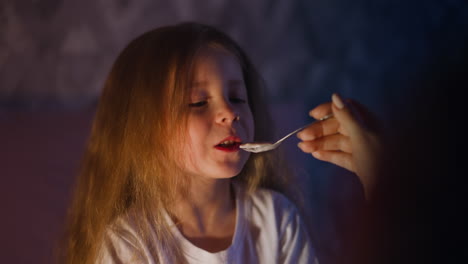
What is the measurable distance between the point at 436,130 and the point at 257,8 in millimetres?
695

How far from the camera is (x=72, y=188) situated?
0.83 meters

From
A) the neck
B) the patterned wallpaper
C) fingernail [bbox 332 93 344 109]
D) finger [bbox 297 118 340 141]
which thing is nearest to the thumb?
fingernail [bbox 332 93 344 109]

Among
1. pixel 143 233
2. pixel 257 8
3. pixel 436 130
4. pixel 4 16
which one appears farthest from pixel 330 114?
pixel 4 16

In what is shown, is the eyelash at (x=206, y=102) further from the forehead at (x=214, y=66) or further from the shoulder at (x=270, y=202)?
the shoulder at (x=270, y=202)

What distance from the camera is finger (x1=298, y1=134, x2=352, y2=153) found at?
0.66 meters

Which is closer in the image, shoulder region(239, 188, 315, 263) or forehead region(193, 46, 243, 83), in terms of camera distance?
forehead region(193, 46, 243, 83)

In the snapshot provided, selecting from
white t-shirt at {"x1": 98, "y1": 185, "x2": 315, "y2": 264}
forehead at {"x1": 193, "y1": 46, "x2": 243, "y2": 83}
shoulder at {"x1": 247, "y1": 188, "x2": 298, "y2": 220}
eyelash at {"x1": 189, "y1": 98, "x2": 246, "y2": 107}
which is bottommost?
white t-shirt at {"x1": 98, "y1": 185, "x2": 315, "y2": 264}

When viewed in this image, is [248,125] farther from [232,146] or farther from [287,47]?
Answer: [287,47]

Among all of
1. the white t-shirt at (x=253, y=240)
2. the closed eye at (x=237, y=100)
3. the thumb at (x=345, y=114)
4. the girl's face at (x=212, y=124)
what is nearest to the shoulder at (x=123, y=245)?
the white t-shirt at (x=253, y=240)

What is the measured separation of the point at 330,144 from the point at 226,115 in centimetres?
21

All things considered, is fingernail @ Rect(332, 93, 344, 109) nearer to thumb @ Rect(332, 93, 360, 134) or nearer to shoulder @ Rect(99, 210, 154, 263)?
thumb @ Rect(332, 93, 360, 134)

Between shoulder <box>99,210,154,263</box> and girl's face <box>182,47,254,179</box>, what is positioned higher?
girl's face <box>182,47,254,179</box>

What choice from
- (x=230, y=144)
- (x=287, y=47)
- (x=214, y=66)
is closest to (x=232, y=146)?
(x=230, y=144)

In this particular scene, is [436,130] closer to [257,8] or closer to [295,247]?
[295,247]
